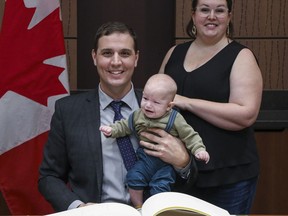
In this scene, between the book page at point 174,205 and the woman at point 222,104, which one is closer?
the book page at point 174,205

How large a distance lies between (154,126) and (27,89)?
1.02 m

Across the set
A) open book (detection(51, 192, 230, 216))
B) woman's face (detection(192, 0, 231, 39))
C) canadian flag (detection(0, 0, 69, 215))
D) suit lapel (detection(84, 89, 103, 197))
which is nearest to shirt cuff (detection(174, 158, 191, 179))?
suit lapel (detection(84, 89, 103, 197))

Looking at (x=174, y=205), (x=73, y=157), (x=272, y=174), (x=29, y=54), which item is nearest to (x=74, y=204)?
(x=73, y=157)

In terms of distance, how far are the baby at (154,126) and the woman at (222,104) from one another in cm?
25

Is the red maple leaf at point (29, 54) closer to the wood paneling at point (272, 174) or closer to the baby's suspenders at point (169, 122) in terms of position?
the baby's suspenders at point (169, 122)

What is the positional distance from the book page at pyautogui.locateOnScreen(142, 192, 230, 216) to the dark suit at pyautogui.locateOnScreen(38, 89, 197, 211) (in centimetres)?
43

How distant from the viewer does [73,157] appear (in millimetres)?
1945

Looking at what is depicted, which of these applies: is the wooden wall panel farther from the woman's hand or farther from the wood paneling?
the woman's hand

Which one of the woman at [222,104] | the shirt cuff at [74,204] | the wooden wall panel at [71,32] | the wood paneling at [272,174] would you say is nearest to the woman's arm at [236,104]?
the woman at [222,104]

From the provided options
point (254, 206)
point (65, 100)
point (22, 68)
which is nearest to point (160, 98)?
point (65, 100)

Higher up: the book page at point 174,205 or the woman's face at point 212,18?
the woman's face at point 212,18

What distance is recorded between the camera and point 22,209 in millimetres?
2791

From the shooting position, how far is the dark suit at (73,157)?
6.28 ft

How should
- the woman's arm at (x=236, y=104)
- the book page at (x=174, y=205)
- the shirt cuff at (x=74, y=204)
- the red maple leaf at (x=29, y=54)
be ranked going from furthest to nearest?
the red maple leaf at (x=29, y=54) < the woman's arm at (x=236, y=104) < the shirt cuff at (x=74, y=204) < the book page at (x=174, y=205)
